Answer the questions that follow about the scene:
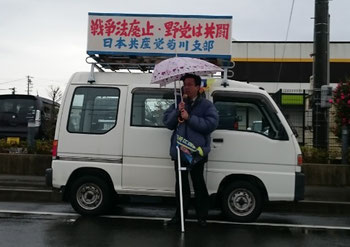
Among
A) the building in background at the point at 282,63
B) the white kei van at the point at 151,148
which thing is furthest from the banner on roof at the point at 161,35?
the building in background at the point at 282,63

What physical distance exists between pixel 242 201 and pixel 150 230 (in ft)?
4.68

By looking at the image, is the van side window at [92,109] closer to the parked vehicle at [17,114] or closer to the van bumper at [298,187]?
the van bumper at [298,187]

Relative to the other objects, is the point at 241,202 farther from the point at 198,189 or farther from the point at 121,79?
the point at 121,79

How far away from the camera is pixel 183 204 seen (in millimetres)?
6242

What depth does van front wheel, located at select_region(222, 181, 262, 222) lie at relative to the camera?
6559 millimetres

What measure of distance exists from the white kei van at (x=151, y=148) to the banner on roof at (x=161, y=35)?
0.46m

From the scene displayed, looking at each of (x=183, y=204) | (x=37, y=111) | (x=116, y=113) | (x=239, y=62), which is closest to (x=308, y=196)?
(x=183, y=204)

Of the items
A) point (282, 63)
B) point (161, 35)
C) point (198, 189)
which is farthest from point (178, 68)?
point (282, 63)

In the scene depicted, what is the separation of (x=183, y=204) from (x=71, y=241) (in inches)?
62.2

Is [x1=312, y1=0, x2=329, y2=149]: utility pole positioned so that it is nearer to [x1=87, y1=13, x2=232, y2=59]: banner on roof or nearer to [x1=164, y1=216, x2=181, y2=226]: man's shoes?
[x1=87, y1=13, x2=232, y2=59]: banner on roof

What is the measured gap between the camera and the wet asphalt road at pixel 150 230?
18.3 feet

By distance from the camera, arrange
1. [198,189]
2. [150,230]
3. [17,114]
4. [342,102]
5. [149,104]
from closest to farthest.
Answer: [150,230] < [198,189] < [149,104] < [342,102] < [17,114]

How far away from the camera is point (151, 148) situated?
6.63m

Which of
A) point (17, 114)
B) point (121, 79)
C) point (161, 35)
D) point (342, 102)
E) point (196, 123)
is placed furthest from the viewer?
point (17, 114)
